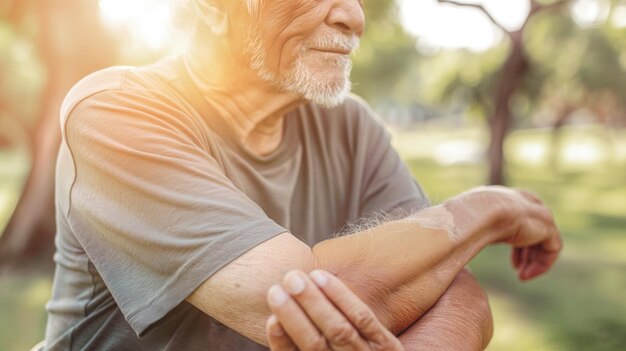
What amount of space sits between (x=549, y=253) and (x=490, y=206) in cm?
58

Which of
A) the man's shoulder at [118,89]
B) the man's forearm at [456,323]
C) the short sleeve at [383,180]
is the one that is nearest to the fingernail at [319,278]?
the man's forearm at [456,323]

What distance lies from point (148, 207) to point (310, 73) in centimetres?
65

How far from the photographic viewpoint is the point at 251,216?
5.02 feet

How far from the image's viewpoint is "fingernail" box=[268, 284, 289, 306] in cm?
132

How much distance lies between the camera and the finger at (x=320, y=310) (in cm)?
131

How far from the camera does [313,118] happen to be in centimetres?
238

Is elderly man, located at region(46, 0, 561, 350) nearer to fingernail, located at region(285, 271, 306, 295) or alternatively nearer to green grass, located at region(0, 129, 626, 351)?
fingernail, located at region(285, 271, 306, 295)

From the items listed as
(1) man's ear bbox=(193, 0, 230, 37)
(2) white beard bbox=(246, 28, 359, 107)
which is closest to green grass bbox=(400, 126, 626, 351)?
(2) white beard bbox=(246, 28, 359, 107)

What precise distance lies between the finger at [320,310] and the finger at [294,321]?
11 mm

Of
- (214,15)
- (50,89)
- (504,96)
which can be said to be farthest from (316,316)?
(504,96)

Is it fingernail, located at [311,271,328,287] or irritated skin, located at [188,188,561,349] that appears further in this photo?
irritated skin, located at [188,188,561,349]

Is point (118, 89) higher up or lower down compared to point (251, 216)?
higher up

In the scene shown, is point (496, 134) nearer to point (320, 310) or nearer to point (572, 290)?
point (572, 290)

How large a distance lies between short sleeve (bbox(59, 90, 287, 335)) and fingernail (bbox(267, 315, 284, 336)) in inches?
7.1
